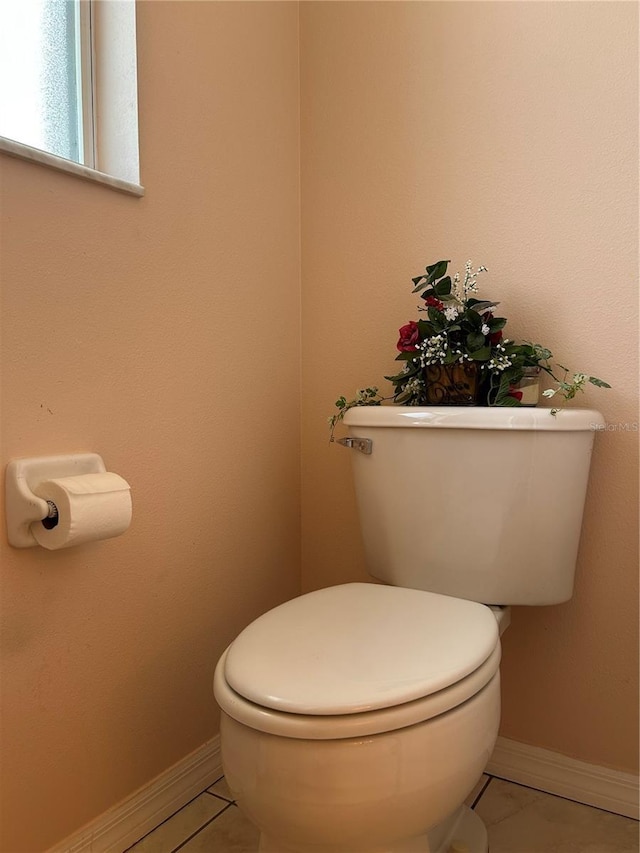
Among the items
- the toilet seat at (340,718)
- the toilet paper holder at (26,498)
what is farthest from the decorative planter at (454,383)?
the toilet paper holder at (26,498)

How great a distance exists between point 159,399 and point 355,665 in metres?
0.61

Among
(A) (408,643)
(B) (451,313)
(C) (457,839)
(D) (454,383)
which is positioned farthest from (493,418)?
(C) (457,839)

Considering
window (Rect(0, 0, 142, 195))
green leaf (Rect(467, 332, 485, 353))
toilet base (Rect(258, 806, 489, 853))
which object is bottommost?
toilet base (Rect(258, 806, 489, 853))

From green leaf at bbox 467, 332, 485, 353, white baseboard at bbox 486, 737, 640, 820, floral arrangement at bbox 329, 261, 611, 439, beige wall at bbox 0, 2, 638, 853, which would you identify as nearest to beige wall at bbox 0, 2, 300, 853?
beige wall at bbox 0, 2, 638, 853

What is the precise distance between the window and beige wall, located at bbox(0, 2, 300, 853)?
4cm

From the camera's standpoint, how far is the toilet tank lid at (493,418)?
1.18 metres

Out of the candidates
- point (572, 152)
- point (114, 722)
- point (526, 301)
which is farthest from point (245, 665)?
point (572, 152)

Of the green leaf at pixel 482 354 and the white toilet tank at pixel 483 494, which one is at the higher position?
the green leaf at pixel 482 354

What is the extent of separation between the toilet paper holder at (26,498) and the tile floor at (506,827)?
618 mm

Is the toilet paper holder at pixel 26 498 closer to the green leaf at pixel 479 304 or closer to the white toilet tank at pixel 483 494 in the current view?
the white toilet tank at pixel 483 494

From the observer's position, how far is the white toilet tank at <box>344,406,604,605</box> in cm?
120

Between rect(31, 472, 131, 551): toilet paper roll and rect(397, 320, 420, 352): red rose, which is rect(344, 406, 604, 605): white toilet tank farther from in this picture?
rect(31, 472, 131, 551): toilet paper roll

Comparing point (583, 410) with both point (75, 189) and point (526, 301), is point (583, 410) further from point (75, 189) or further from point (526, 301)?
point (75, 189)

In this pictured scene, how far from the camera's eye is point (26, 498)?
0.99 metres
